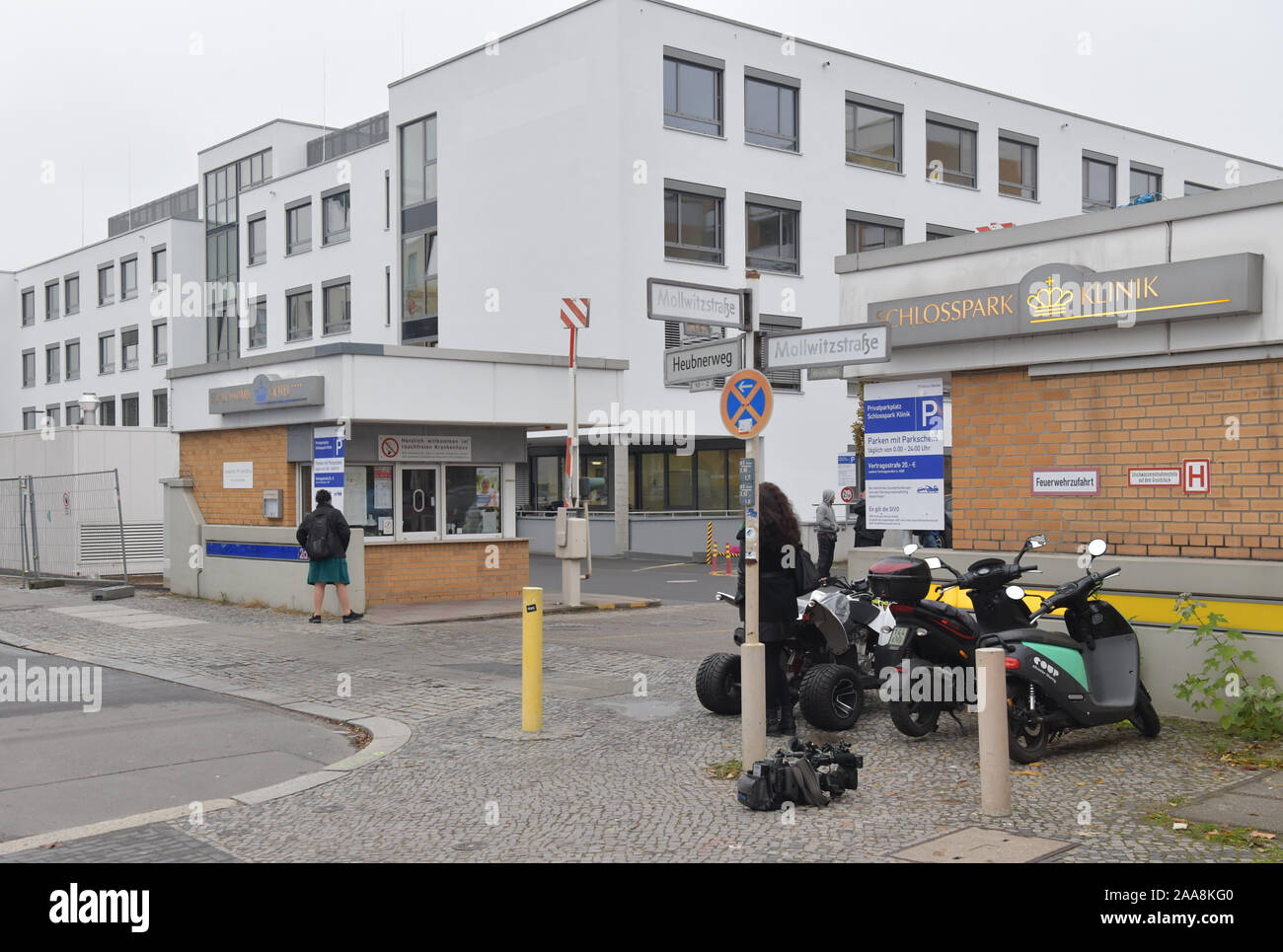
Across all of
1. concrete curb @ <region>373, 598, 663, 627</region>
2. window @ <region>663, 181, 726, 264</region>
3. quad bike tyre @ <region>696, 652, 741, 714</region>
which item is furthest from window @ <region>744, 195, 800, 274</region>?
quad bike tyre @ <region>696, 652, 741, 714</region>

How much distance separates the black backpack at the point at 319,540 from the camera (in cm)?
1575

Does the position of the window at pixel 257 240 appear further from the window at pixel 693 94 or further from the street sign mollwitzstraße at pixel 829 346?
the street sign mollwitzstraße at pixel 829 346

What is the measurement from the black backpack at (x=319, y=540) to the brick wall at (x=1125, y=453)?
8.62 meters

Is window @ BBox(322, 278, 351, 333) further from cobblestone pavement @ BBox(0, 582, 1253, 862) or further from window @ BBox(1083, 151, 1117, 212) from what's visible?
cobblestone pavement @ BBox(0, 582, 1253, 862)

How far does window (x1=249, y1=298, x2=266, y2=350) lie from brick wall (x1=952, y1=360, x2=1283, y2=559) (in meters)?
41.0

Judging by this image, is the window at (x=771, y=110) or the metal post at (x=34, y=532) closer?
the metal post at (x=34, y=532)

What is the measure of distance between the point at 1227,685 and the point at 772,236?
2765 cm

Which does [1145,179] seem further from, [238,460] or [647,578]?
[238,460]

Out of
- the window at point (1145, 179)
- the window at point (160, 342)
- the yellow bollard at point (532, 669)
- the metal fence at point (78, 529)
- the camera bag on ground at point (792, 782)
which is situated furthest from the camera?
the window at point (160, 342)

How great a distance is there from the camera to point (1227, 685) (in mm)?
8211

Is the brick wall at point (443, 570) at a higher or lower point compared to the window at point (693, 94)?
lower

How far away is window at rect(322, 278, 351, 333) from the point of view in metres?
42.2

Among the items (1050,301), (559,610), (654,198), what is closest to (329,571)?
(559,610)

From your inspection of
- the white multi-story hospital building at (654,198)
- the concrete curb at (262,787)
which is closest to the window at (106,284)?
the white multi-story hospital building at (654,198)
